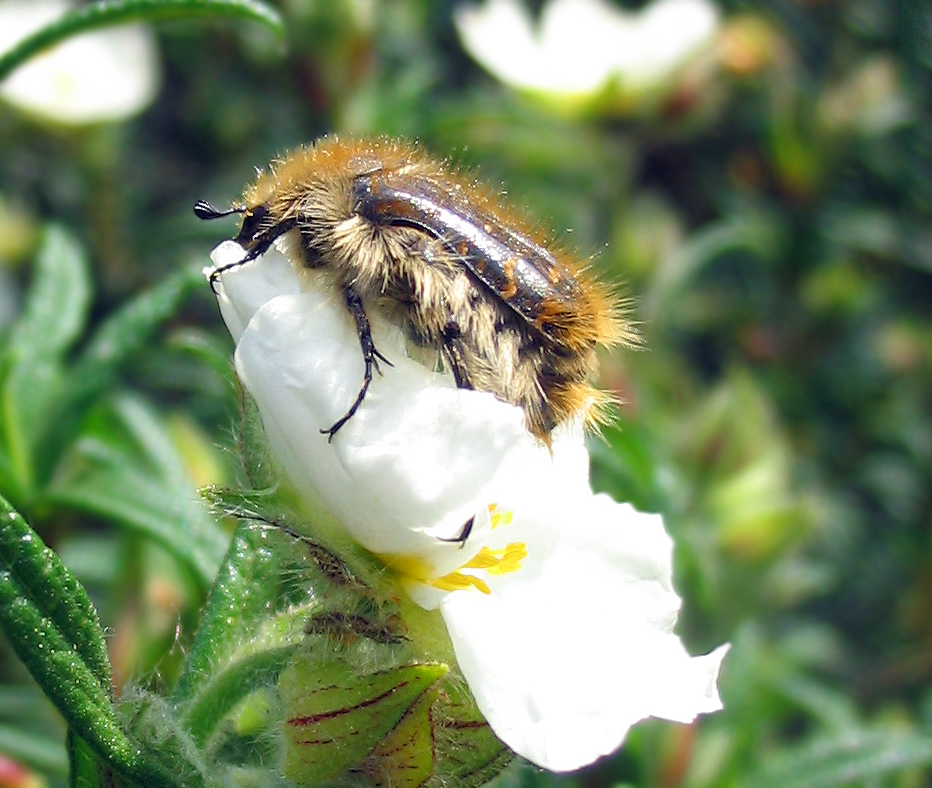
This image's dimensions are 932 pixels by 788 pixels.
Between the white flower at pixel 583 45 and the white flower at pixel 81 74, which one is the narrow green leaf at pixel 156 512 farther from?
the white flower at pixel 583 45

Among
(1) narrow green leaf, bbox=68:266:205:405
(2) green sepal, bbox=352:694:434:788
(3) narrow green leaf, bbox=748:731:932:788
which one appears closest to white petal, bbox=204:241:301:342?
(2) green sepal, bbox=352:694:434:788

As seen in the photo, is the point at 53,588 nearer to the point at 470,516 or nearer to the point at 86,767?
the point at 86,767

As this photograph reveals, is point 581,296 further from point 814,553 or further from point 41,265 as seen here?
point 814,553

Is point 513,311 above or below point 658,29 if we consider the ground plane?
below

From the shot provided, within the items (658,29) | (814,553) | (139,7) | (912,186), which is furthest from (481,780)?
(912,186)

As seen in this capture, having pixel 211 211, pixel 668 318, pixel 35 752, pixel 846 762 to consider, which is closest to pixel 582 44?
pixel 668 318
